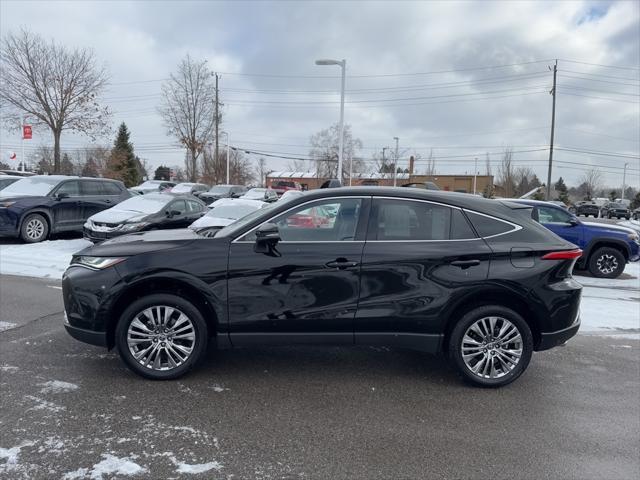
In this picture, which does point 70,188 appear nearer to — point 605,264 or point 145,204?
point 145,204

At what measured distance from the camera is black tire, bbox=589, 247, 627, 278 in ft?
36.0

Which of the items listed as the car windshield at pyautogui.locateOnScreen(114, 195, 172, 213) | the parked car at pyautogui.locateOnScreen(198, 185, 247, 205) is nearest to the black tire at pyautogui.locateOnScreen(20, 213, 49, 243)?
the car windshield at pyautogui.locateOnScreen(114, 195, 172, 213)

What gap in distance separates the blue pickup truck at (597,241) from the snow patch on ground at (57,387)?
10049 millimetres

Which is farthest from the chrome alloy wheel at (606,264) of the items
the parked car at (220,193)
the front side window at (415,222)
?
the parked car at (220,193)

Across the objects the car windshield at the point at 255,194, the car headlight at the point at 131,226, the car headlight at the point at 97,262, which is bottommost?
the car headlight at the point at 131,226

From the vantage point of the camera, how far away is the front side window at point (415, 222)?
14.0 ft

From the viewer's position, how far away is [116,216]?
36.6ft

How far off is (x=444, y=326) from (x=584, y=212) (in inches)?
2036

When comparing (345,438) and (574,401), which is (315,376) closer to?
(345,438)

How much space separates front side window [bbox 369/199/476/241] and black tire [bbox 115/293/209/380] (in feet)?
5.54

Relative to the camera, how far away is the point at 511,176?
213 ft

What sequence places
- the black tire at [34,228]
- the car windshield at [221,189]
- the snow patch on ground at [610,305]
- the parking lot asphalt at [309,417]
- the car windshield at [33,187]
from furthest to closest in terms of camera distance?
the car windshield at [221,189], the car windshield at [33,187], the black tire at [34,228], the snow patch on ground at [610,305], the parking lot asphalt at [309,417]

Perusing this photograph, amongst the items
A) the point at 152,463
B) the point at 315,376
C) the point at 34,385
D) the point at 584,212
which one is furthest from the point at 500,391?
the point at 584,212

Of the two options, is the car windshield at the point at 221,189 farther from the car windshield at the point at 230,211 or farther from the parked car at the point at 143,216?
the car windshield at the point at 230,211
